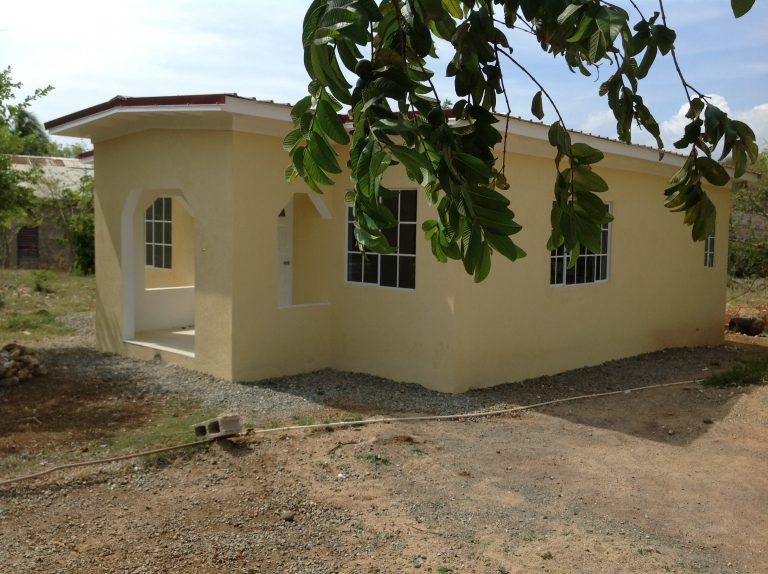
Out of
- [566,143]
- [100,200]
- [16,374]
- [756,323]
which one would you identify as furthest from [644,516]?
[756,323]

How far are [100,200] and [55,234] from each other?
16096 mm

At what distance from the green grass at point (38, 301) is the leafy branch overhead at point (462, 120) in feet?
40.6

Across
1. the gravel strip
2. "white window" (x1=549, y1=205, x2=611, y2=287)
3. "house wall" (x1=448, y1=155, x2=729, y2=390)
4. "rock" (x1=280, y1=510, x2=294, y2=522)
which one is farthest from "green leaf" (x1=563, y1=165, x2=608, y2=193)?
"white window" (x1=549, y1=205, x2=611, y2=287)

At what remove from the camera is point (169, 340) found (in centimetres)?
1130

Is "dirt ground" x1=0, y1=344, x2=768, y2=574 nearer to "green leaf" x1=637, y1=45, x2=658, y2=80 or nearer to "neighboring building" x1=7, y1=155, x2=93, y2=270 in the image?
"green leaf" x1=637, y1=45, x2=658, y2=80

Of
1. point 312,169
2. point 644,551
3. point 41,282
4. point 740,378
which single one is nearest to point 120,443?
point 644,551

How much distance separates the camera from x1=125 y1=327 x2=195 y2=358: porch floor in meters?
10.4

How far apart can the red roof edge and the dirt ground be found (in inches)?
139

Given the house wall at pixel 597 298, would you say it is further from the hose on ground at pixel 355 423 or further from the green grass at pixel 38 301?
the green grass at pixel 38 301

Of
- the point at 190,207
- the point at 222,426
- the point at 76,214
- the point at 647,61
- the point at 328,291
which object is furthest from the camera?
the point at 76,214

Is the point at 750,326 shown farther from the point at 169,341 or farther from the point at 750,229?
the point at 169,341

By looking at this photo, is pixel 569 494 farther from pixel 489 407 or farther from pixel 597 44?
pixel 597 44

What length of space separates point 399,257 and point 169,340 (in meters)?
4.03

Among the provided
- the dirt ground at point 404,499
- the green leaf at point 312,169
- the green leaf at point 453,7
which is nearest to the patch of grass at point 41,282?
the dirt ground at point 404,499
